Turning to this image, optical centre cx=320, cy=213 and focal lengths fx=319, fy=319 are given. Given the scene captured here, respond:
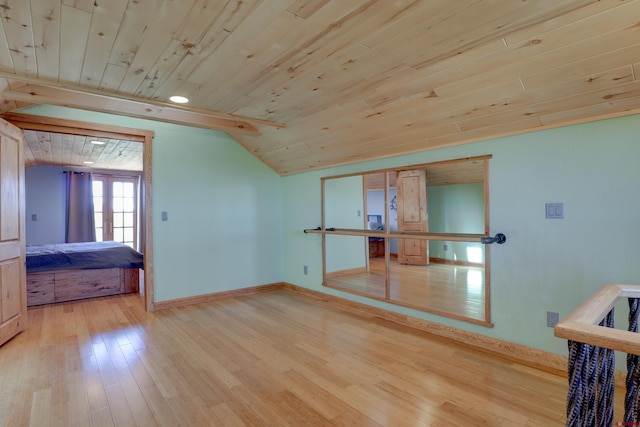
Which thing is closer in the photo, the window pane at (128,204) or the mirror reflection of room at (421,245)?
the mirror reflection of room at (421,245)

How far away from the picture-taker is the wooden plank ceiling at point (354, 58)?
5.13 feet

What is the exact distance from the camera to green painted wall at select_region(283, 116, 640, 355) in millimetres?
2062

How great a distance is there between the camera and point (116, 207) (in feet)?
24.7

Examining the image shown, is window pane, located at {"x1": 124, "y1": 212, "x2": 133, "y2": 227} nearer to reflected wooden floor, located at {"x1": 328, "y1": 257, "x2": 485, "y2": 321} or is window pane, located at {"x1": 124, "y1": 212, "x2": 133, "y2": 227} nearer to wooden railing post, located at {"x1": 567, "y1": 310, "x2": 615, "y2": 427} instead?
reflected wooden floor, located at {"x1": 328, "y1": 257, "x2": 485, "y2": 321}

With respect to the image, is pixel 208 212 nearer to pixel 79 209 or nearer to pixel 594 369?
pixel 594 369

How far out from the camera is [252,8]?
5.11ft

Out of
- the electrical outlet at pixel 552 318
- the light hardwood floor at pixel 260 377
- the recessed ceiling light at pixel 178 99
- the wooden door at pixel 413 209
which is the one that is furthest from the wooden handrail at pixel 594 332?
the wooden door at pixel 413 209

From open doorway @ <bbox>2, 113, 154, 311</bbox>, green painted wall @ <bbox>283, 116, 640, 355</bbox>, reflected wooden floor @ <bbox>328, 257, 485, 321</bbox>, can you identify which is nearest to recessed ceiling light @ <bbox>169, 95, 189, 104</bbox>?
open doorway @ <bbox>2, 113, 154, 311</bbox>

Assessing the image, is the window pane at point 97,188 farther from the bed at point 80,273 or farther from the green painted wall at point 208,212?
the green painted wall at point 208,212

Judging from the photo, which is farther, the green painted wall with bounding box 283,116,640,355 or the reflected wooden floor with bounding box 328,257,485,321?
the reflected wooden floor with bounding box 328,257,485,321

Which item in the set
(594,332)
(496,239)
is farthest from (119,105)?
(594,332)

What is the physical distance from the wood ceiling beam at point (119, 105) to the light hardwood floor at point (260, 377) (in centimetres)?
217

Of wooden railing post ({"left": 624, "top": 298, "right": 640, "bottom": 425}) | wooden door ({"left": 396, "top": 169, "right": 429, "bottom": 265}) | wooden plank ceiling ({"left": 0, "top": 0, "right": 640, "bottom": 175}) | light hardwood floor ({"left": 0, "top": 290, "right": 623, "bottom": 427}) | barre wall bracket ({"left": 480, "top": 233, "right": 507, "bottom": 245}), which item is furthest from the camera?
wooden door ({"left": 396, "top": 169, "right": 429, "bottom": 265})

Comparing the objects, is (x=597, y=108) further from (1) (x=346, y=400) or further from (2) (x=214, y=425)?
(2) (x=214, y=425)
